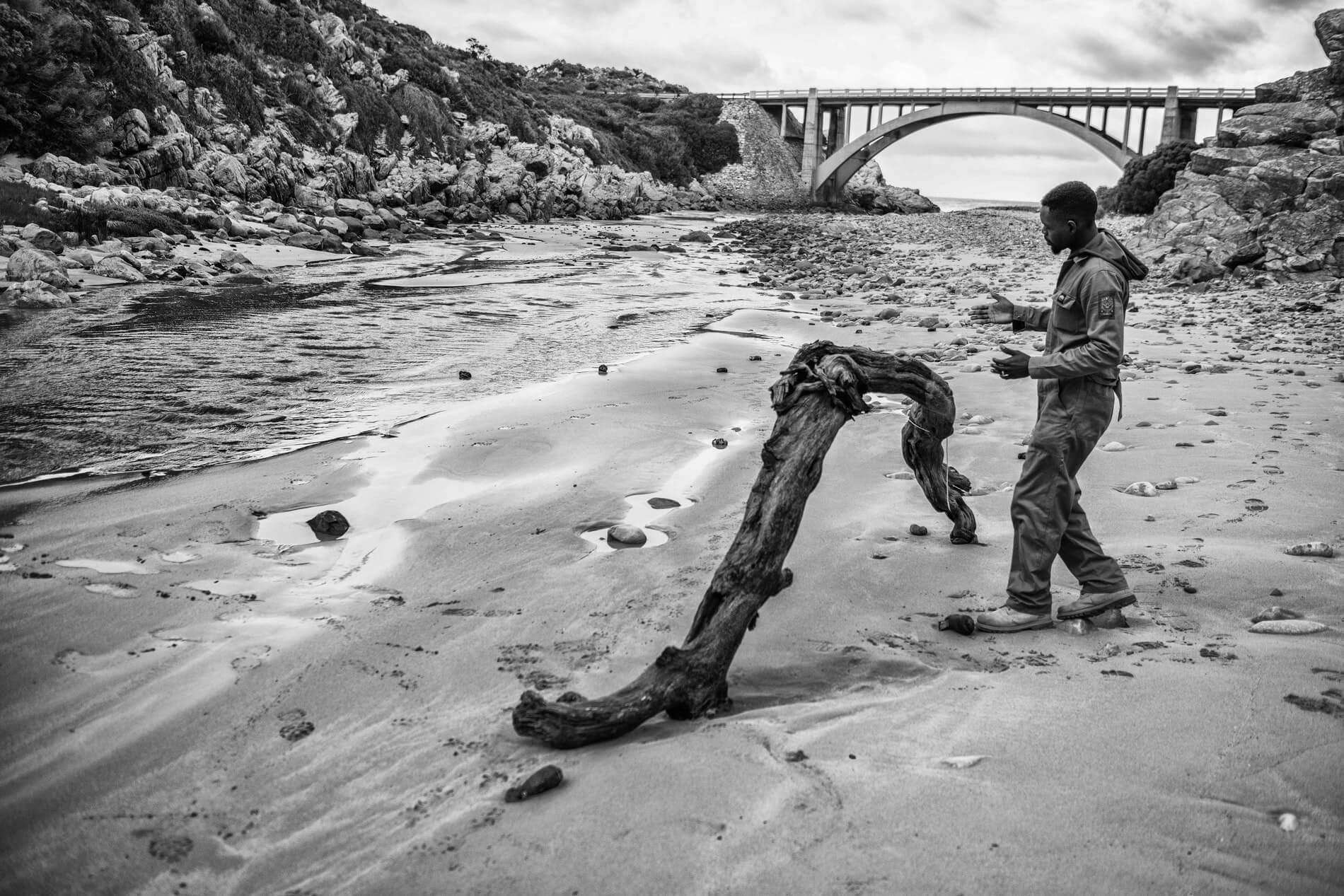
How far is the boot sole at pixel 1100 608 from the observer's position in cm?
396

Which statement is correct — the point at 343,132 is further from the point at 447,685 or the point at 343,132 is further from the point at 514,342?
the point at 447,685

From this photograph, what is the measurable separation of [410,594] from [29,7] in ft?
113

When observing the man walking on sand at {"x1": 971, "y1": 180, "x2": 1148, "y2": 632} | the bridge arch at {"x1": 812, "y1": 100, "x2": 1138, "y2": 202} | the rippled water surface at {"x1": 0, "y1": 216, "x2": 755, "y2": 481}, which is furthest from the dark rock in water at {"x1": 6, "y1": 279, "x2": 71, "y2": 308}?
the bridge arch at {"x1": 812, "y1": 100, "x2": 1138, "y2": 202}

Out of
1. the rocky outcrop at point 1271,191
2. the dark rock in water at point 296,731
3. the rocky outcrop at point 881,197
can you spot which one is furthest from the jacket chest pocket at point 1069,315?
the rocky outcrop at point 881,197

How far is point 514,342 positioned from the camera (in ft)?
42.6

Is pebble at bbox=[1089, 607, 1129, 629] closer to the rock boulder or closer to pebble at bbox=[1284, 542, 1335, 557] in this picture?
pebble at bbox=[1284, 542, 1335, 557]

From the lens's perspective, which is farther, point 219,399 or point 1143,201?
point 1143,201

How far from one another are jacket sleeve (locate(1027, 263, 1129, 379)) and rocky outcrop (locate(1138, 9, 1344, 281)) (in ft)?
48.1

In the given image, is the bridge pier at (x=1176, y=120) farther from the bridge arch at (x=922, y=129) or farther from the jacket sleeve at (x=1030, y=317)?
the jacket sleeve at (x=1030, y=317)

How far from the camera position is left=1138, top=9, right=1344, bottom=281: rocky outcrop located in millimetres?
16234

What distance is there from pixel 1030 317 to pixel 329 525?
3908 millimetres

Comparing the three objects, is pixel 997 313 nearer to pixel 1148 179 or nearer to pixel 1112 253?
pixel 1112 253

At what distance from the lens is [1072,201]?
3.90 m

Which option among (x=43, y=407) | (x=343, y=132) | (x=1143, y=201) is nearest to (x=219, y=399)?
(x=43, y=407)
